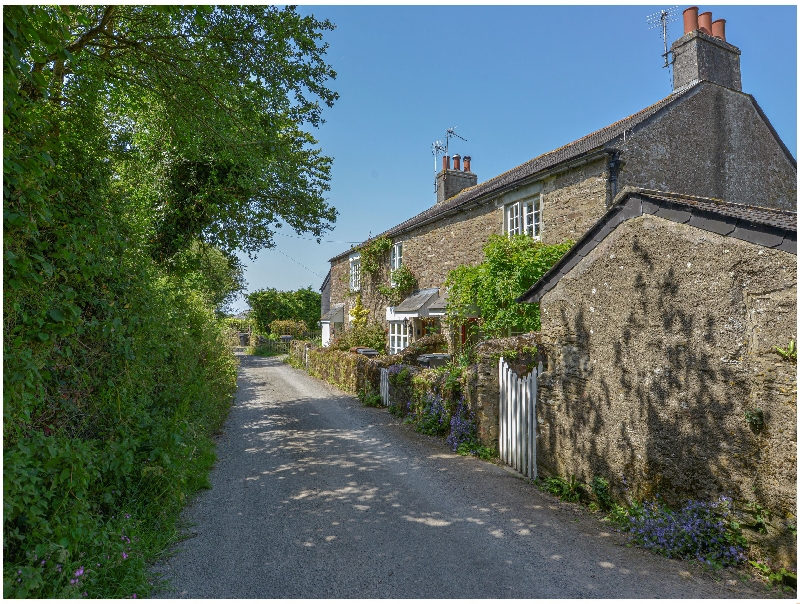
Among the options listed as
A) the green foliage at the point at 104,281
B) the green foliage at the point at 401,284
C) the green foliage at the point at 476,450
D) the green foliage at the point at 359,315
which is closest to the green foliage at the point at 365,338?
the green foliage at the point at 359,315

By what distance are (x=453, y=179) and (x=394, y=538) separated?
62.3 feet

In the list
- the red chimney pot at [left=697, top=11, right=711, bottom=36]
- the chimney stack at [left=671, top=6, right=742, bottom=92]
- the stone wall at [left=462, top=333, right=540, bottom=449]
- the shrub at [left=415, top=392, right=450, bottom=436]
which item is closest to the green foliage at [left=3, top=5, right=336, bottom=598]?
the shrub at [left=415, top=392, right=450, bottom=436]

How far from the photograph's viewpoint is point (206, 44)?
285 inches

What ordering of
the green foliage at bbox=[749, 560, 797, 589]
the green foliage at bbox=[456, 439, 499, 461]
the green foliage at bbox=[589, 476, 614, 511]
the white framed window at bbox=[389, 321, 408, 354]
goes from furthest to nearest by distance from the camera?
the white framed window at bbox=[389, 321, 408, 354] < the green foliage at bbox=[456, 439, 499, 461] < the green foliage at bbox=[589, 476, 614, 511] < the green foliage at bbox=[749, 560, 797, 589]

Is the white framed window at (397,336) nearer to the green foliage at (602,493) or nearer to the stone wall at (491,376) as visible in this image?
the stone wall at (491,376)

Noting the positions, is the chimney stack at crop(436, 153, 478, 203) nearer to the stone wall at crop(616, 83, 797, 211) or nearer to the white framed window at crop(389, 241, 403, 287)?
the white framed window at crop(389, 241, 403, 287)

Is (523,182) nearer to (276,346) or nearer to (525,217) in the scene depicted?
(525,217)

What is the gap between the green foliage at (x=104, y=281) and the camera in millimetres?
3414

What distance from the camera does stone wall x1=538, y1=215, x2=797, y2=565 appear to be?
4.12 m

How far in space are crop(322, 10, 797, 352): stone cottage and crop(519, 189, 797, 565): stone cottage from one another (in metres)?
5.14

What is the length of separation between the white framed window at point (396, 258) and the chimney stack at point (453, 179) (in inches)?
141

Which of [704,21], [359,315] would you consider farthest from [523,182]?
[359,315]

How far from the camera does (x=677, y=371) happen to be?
16.2 feet

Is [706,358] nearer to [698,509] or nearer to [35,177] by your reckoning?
[698,509]
